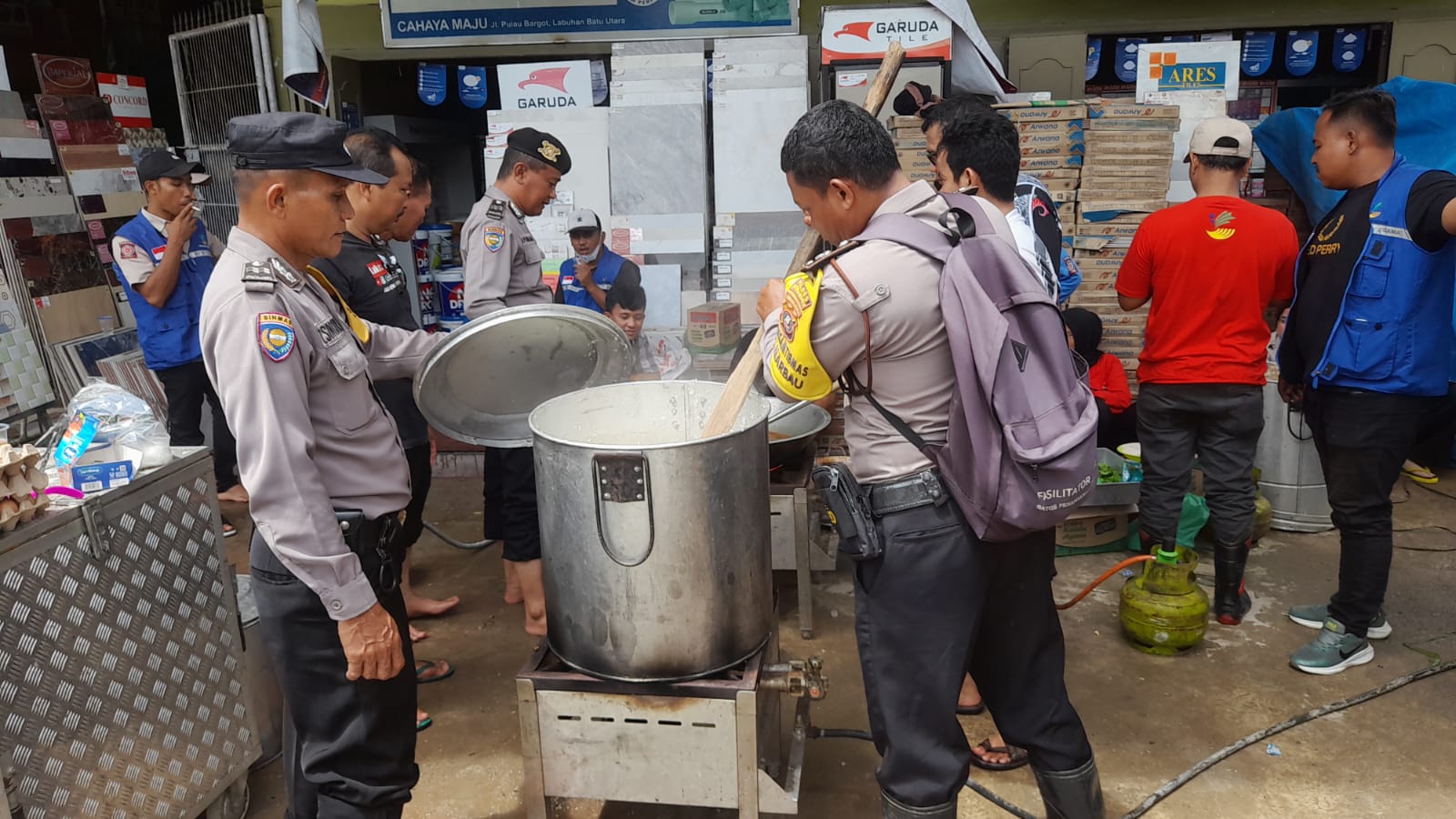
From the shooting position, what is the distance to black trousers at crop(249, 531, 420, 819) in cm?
199

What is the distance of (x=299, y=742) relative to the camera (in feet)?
7.23

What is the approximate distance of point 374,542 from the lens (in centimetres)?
208

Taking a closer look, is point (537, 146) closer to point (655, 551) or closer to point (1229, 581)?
point (655, 551)

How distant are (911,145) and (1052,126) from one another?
0.72 m

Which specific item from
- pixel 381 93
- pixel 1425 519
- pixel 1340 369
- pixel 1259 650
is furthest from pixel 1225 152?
Result: pixel 381 93

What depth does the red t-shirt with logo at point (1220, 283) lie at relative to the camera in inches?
140

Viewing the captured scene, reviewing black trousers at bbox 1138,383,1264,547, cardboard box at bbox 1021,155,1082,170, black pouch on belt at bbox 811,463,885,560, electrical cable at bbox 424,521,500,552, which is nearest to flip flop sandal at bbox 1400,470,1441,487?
black trousers at bbox 1138,383,1264,547

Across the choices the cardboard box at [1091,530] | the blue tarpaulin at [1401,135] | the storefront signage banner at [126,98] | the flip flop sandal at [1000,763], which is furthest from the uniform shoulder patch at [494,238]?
the storefront signage banner at [126,98]

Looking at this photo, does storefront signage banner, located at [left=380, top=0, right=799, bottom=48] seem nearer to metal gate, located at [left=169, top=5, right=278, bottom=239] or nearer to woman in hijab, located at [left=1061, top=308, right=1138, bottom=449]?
metal gate, located at [left=169, top=5, right=278, bottom=239]

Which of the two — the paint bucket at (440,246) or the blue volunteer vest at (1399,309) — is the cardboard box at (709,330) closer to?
the blue volunteer vest at (1399,309)

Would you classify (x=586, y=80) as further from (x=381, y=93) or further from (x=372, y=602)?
(x=372, y=602)

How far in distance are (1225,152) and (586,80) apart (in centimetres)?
359

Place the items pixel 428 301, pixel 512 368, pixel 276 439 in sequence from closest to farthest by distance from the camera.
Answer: pixel 276 439 → pixel 512 368 → pixel 428 301

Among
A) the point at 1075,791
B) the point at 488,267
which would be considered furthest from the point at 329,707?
the point at 488,267
